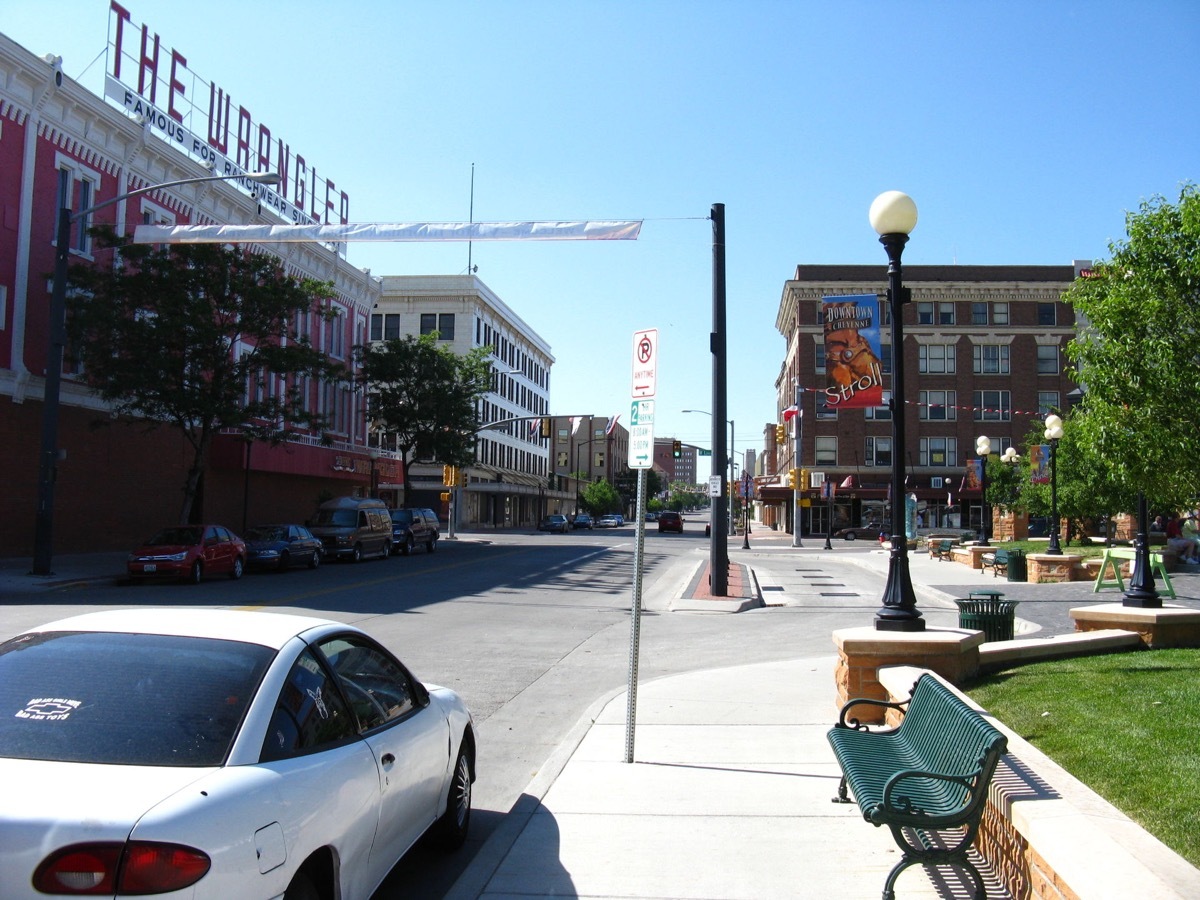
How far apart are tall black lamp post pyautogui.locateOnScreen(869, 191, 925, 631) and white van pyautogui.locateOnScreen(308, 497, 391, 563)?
26.9 metres

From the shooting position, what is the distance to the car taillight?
292 centimetres

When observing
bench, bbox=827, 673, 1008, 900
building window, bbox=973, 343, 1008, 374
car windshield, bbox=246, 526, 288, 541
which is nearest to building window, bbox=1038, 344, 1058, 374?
building window, bbox=973, 343, 1008, 374

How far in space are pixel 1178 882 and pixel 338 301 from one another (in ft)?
166

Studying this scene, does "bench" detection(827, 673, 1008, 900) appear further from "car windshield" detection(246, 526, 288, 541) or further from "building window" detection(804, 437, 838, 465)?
"building window" detection(804, 437, 838, 465)

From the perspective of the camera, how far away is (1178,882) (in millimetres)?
3402

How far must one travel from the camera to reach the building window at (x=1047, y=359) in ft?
230

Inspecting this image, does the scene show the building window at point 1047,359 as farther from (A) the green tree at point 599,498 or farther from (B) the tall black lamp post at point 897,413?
(B) the tall black lamp post at point 897,413

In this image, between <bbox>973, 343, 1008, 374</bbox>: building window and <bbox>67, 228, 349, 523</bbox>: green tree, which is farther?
<bbox>973, 343, 1008, 374</bbox>: building window

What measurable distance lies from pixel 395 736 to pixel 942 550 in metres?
35.6

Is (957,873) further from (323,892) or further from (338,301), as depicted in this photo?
(338,301)

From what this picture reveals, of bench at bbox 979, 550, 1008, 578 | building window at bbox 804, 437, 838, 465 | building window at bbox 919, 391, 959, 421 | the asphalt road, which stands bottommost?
the asphalt road

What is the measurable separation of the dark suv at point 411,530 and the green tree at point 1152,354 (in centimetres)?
3285

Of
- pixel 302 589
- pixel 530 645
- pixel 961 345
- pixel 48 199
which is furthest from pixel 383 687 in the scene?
pixel 961 345

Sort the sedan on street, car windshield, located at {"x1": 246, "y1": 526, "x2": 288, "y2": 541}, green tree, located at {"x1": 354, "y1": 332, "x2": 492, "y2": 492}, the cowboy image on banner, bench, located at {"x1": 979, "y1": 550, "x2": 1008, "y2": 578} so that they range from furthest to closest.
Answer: green tree, located at {"x1": 354, "y1": 332, "x2": 492, "y2": 492} < car windshield, located at {"x1": 246, "y1": 526, "x2": 288, "y2": 541} < the sedan on street < bench, located at {"x1": 979, "y1": 550, "x2": 1008, "y2": 578} < the cowboy image on banner
